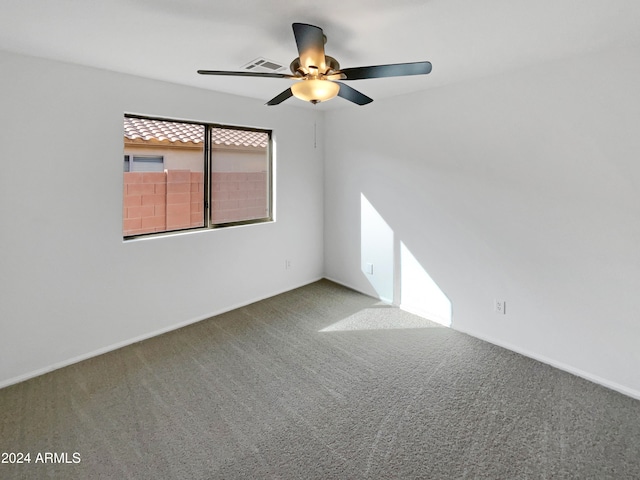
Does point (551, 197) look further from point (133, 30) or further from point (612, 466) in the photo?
point (133, 30)

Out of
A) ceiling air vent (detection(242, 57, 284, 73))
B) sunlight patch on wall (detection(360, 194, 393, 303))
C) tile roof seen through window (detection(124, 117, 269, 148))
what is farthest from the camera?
sunlight patch on wall (detection(360, 194, 393, 303))

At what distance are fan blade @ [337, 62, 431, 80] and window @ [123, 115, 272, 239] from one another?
6.96 feet

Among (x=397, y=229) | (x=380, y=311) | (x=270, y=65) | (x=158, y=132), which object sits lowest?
(x=380, y=311)

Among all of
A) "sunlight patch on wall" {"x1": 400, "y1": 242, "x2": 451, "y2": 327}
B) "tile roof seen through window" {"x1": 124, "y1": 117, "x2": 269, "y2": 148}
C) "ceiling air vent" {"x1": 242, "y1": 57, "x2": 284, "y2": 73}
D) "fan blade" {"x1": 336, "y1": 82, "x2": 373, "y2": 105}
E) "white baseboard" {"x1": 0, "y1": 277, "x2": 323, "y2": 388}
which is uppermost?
"ceiling air vent" {"x1": 242, "y1": 57, "x2": 284, "y2": 73}

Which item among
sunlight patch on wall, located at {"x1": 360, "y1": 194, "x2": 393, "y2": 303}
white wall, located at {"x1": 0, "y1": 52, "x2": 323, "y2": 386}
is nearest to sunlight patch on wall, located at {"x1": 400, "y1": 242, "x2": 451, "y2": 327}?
sunlight patch on wall, located at {"x1": 360, "y1": 194, "x2": 393, "y2": 303}

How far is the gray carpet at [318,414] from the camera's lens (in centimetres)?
176

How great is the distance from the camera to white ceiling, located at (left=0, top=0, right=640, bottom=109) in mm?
1737

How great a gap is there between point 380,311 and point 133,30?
3223 millimetres

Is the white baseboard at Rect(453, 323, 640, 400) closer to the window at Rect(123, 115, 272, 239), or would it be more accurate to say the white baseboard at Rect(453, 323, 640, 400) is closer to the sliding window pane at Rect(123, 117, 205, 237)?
the window at Rect(123, 115, 272, 239)

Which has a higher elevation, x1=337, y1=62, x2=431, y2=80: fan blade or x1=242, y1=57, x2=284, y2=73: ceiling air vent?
x1=242, y1=57, x2=284, y2=73: ceiling air vent

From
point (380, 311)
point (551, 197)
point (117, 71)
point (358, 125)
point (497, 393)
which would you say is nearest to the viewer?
point (497, 393)

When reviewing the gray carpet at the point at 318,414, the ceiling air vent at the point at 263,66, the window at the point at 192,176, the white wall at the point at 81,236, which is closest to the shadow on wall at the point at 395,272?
the gray carpet at the point at 318,414

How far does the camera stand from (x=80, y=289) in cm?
273

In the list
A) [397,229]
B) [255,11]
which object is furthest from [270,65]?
[397,229]
